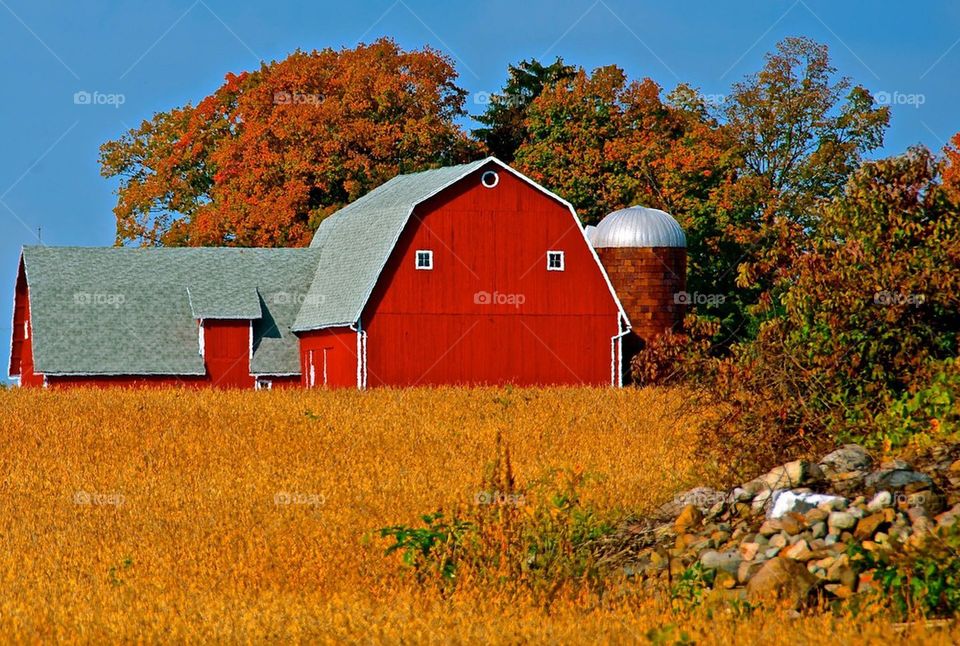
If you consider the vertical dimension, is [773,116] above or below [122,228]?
above

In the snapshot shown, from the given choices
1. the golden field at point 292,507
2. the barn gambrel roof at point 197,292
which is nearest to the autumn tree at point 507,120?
the barn gambrel roof at point 197,292

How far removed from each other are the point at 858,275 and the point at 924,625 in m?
8.28

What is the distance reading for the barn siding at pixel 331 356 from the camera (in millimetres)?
39438

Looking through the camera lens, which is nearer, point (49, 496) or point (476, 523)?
point (476, 523)

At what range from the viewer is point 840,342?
1711cm

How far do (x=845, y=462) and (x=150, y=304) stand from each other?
32360mm

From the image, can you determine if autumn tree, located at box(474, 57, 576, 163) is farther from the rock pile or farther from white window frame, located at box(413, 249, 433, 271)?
the rock pile

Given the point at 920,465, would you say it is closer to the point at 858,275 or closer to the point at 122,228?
the point at 858,275

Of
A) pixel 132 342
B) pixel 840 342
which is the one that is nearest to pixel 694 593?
pixel 840 342

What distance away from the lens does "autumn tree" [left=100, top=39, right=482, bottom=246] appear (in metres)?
52.2

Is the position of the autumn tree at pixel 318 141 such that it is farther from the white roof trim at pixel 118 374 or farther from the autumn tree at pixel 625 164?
the white roof trim at pixel 118 374

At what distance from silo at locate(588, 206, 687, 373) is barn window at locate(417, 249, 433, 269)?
621 centimetres

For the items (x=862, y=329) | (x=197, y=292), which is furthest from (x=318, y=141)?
(x=862, y=329)

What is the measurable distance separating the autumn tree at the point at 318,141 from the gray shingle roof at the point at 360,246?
6495mm
